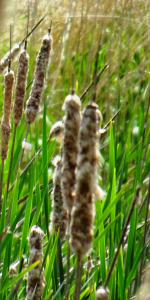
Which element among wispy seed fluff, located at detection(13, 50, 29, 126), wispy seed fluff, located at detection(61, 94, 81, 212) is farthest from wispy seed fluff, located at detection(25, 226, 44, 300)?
wispy seed fluff, located at detection(13, 50, 29, 126)

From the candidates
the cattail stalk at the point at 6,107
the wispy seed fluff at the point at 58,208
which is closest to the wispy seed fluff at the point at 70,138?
the wispy seed fluff at the point at 58,208

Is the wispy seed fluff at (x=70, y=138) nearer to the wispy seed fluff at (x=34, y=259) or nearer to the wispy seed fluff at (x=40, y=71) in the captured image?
the wispy seed fluff at (x=34, y=259)

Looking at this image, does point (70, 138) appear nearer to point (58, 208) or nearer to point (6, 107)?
point (58, 208)

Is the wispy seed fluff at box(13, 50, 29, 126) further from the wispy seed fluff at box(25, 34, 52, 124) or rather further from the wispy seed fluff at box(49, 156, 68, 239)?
the wispy seed fluff at box(49, 156, 68, 239)

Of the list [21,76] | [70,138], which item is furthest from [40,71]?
[70,138]

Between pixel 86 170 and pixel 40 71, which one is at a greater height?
pixel 40 71

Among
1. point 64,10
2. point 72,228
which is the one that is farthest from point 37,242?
point 64,10
